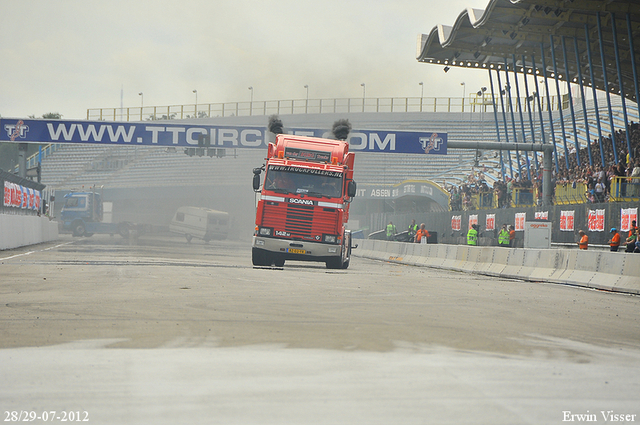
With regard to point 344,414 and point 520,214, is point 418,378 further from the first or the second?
point 520,214

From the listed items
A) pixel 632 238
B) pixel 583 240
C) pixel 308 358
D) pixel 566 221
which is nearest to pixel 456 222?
pixel 566 221

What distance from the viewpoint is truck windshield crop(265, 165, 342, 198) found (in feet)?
68.9

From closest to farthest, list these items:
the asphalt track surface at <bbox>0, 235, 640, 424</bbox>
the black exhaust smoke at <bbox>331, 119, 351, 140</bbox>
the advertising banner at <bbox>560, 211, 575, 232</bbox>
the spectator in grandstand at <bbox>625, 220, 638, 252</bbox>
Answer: the asphalt track surface at <bbox>0, 235, 640, 424</bbox>, the spectator in grandstand at <bbox>625, 220, 638, 252</bbox>, the black exhaust smoke at <bbox>331, 119, 351, 140</bbox>, the advertising banner at <bbox>560, 211, 575, 232</bbox>

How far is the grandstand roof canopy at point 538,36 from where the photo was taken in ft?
125

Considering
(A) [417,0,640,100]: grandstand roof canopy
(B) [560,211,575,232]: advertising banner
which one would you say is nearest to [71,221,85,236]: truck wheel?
(A) [417,0,640,100]: grandstand roof canopy

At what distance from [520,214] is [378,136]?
1018 centimetres

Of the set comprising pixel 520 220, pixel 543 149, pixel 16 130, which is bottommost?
A: pixel 520 220

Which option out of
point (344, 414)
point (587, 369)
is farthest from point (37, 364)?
point (587, 369)

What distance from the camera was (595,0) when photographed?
37094mm

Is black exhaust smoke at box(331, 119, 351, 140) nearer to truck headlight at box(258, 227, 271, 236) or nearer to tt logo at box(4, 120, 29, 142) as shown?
truck headlight at box(258, 227, 271, 236)

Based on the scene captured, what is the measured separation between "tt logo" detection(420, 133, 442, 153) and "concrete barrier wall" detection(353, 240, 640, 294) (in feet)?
27.1

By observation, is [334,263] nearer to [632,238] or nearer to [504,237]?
[632,238]

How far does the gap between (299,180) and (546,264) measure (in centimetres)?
709

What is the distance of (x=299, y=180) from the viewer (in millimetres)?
21016
